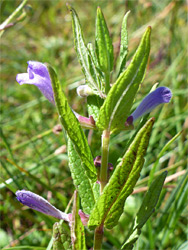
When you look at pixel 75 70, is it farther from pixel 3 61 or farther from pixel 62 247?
pixel 62 247

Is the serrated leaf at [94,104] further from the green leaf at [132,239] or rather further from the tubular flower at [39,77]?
the green leaf at [132,239]

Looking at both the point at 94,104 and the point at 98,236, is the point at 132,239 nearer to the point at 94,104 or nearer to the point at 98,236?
the point at 98,236

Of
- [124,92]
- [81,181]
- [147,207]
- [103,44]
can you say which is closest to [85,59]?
[103,44]

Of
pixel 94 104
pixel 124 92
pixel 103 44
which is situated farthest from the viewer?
pixel 94 104

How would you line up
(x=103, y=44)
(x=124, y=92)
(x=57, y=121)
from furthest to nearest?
(x=57, y=121), (x=103, y=44), (x=124, y=92)

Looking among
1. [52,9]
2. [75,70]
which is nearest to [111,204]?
[75,70]

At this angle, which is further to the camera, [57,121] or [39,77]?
[57,121]

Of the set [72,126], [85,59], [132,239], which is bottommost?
[132,239]
